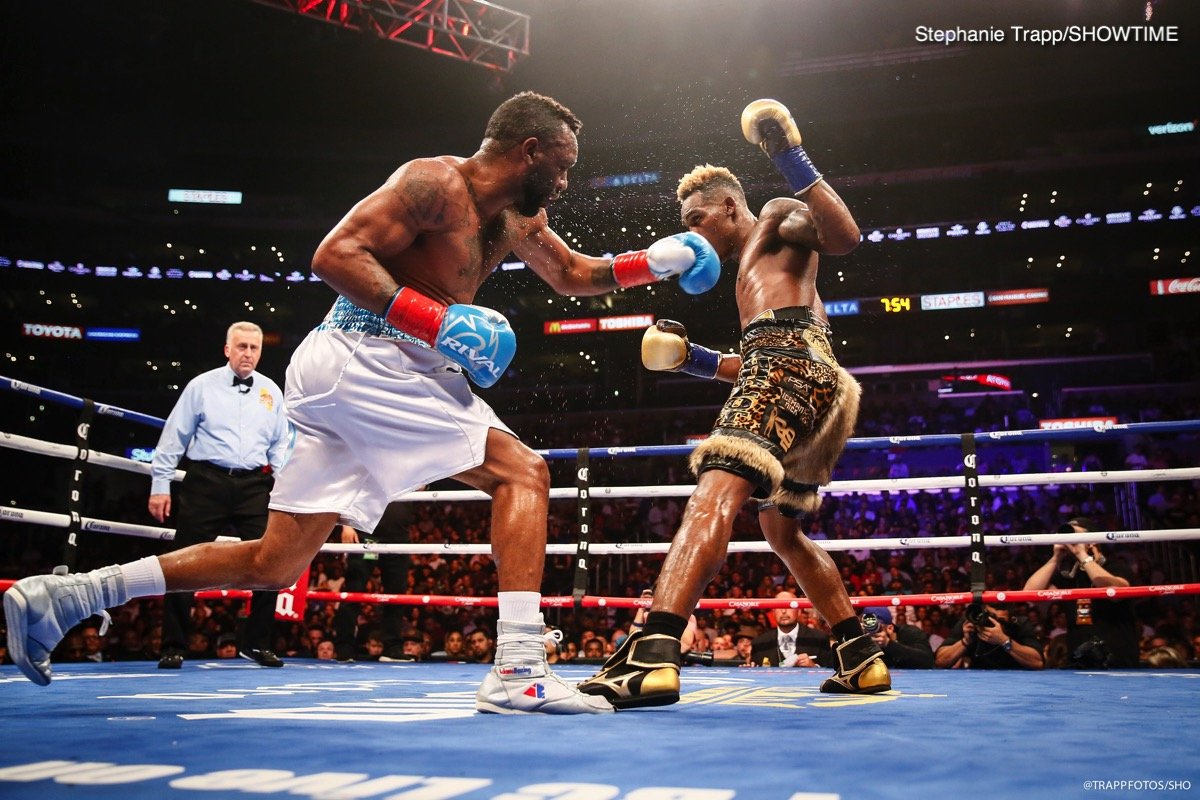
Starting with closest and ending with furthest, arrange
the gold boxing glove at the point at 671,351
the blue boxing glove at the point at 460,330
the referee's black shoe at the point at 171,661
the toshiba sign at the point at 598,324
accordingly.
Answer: the blue boxing glove at the point at 460,330
the gold boxing glove at the point at 671,351
the referee's black shoe at the point at 171,661
the toshiba sign at the point at 598,324

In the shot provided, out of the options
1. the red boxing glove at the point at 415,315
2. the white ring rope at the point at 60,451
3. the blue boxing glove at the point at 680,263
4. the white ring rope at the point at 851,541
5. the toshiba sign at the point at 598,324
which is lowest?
the white ring rope at the point at 851,541

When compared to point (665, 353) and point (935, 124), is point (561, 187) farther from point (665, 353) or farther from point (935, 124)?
point (935, 124)

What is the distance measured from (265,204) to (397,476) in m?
22.0

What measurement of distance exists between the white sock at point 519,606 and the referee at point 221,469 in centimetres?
229

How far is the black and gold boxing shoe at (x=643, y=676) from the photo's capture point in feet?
6.13

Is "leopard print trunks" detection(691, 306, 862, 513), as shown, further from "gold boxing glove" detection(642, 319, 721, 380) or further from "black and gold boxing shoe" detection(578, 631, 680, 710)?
"black and gold boxing shoe" detection(578, 631, 680, 710)

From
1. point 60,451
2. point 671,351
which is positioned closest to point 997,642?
point 671,351

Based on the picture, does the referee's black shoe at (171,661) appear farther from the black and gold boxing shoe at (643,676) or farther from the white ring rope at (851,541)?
the black and gold boxing shoe at (643,676)

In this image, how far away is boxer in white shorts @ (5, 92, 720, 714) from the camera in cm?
184

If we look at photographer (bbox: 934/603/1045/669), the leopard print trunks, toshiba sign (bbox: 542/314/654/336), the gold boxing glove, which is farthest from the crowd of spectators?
toshiba sign (bbox: 542/314/654/336)

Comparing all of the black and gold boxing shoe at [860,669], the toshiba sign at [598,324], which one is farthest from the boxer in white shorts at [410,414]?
the toshiba sign at [598,324]

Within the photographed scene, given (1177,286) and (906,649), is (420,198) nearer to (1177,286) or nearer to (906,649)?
(906,649)

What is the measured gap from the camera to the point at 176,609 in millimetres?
3648

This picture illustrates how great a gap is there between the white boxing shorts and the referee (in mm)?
1858
